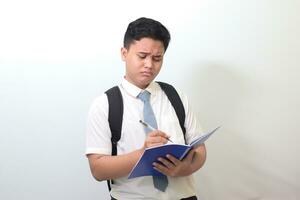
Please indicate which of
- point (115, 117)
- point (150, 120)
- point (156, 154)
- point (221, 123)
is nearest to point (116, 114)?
point (115, 117)

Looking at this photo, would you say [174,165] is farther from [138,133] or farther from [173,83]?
[173,83]

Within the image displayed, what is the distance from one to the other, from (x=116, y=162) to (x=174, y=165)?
0.58 ft

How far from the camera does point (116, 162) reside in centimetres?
108

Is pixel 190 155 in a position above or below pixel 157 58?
below

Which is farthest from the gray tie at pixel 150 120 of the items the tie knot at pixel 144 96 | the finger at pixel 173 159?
the finger at pixel 173 159

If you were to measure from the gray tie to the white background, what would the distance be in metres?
0.43

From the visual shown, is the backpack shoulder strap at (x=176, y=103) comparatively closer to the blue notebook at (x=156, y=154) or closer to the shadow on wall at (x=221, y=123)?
the blue notebook at (x=156, y=154)

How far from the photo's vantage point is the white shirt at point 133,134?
1125mm

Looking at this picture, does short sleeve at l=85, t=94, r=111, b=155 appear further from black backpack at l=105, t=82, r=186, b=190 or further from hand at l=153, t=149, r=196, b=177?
hand at l=153, t=149, r=196, b=177

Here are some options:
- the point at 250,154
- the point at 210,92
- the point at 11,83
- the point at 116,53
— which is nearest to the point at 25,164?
the point at 11,83

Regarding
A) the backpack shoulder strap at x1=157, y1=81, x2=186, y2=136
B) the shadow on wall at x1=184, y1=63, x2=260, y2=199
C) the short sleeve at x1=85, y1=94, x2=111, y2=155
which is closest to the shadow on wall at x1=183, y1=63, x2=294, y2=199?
the shadow on wall at x1=184, y1=63, x2=260, y2=199

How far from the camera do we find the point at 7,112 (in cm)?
152

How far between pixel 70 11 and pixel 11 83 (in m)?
0.40

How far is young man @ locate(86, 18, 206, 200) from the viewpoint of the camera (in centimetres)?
110
